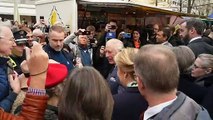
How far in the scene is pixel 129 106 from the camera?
2582mm

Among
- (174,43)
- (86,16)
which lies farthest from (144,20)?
(174,43)

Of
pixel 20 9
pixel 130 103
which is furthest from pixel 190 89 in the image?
pixel 20 9

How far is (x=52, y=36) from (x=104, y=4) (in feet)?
19.4

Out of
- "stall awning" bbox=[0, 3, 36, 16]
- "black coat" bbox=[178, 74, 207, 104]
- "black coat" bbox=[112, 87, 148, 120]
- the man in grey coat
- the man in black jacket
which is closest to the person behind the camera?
the man in grey coat

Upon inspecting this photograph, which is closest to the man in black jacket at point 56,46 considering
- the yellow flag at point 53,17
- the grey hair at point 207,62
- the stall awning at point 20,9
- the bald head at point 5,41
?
the bald head at point 5,41

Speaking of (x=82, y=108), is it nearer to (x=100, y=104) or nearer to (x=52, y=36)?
(x=100, y=104)

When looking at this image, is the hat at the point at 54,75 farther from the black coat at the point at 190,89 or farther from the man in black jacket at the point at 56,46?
the man in black jacket at the point at 56,46

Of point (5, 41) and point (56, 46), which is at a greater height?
point (5, 41)

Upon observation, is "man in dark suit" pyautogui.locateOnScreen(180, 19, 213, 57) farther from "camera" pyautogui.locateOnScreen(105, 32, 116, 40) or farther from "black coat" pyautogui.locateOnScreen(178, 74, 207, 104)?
"black coat" pyautogui.locateOnScreen(178, 74, 207, 104)

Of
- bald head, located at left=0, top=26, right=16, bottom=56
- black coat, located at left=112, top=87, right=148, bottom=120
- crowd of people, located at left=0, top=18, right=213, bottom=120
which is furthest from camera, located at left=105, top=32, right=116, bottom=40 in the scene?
black coat, located at left=112, top=87, right=148, bottom=120

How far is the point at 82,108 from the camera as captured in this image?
1.84 meters

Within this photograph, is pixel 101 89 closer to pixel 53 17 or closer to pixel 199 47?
pixel 199 47

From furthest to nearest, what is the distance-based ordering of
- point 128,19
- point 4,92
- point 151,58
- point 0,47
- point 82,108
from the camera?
point 128,19
point 0,47
point 4,92
point 151,58
point 82,108

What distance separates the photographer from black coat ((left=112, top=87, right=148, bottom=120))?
2.58 m
